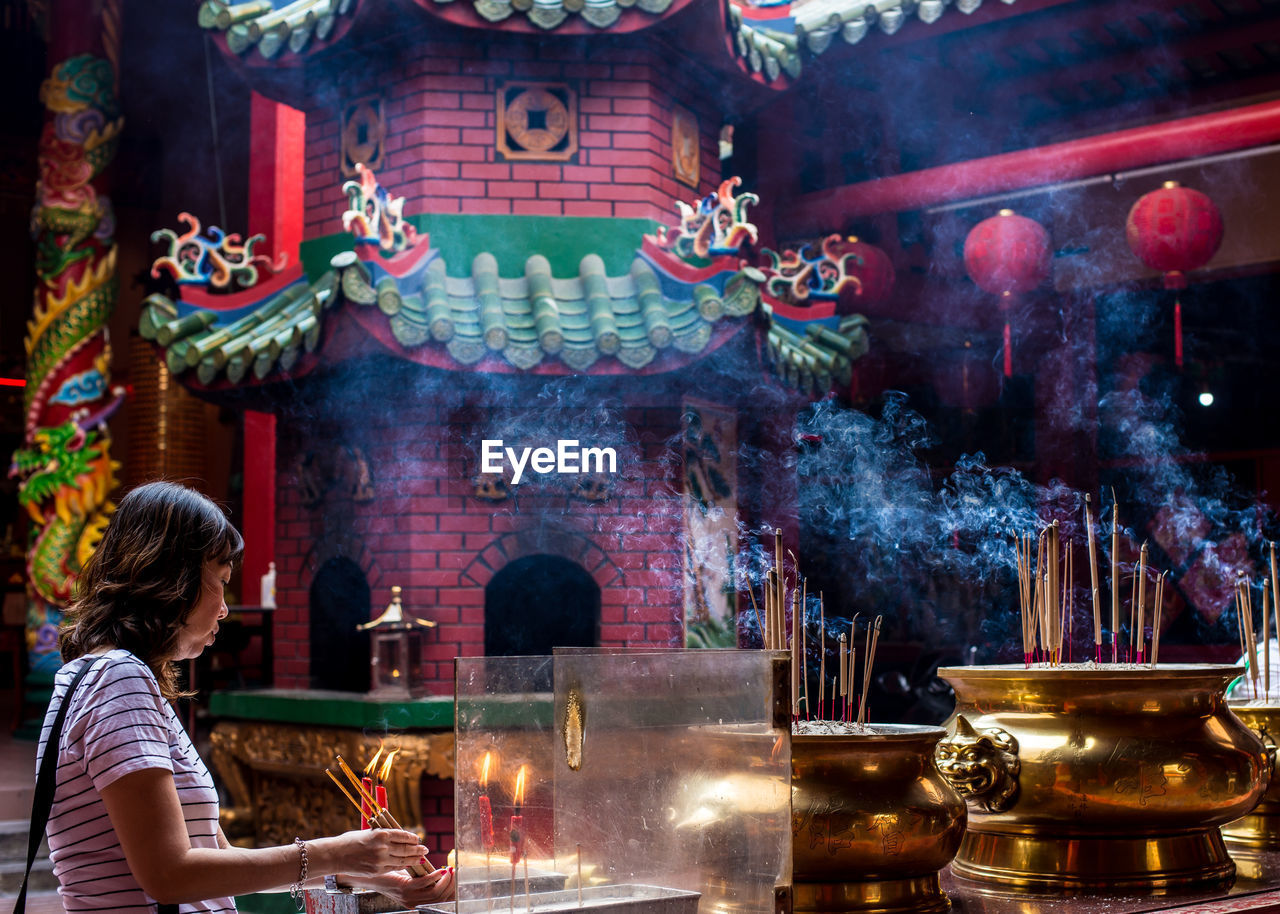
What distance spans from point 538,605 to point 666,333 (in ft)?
4.11

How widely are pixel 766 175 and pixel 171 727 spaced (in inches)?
222

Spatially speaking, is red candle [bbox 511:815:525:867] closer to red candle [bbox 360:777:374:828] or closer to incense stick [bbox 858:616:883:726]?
red candle [bbox 360:777:374:828]

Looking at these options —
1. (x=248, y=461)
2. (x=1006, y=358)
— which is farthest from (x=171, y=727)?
(x=248, y=461)

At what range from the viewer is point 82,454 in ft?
22.5

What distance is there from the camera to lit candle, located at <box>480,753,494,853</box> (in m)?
1.08

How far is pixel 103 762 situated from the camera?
1.11 m

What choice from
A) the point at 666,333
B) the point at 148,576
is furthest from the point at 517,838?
the point at 666,333

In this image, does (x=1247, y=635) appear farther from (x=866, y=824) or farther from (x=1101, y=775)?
(x=866, y=824)

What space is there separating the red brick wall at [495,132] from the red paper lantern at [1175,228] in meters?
1.82

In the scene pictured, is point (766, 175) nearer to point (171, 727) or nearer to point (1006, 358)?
point (1006, 358)

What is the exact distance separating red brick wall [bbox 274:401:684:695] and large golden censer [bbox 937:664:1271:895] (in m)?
3.47

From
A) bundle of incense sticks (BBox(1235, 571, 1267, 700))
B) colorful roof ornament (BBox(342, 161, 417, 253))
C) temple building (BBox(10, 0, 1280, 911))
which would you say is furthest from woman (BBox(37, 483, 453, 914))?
colorful roof ornament (BBox(342, 161, 417, 253))

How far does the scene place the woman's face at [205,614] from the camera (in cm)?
123

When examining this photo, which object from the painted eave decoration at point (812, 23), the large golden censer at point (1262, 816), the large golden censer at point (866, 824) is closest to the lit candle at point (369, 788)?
the large golden censer at point (866, 824)
